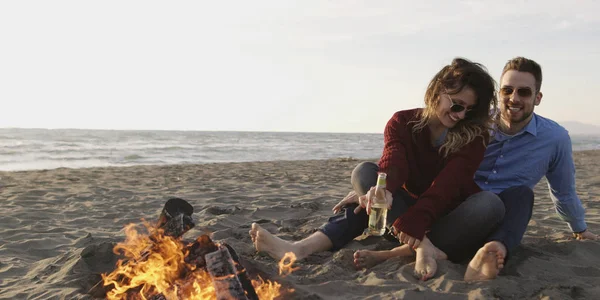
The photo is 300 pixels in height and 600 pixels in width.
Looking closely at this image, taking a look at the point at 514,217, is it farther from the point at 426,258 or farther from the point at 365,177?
the point at 365,177

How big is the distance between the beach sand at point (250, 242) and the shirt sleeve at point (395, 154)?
647mm

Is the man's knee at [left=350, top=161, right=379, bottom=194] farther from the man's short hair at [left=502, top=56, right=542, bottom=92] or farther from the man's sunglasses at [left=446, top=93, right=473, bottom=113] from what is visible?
the man's short hair at [left=502, top=56, right=542, bottom=92]

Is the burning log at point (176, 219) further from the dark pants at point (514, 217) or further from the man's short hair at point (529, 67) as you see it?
the man's short hair at point (529, 67)

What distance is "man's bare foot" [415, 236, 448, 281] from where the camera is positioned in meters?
3.07

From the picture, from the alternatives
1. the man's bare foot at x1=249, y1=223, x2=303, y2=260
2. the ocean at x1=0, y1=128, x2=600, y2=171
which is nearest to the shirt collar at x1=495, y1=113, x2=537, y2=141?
the man's bare foot at x1=249, y1=223, x2=303, y2=260

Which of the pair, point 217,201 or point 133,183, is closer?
point 217,201

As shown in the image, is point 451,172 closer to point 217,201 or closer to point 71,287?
point 71,287

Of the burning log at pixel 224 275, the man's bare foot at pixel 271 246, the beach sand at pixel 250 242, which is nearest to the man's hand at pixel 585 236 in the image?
the beach sand at pixel 250 242

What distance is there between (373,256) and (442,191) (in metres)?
0.73

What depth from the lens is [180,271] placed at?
8.21 ft

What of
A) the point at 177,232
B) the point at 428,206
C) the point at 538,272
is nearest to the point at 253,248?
the point at 177,232

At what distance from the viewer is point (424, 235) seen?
3.23 meters

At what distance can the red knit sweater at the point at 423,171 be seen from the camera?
311 cm

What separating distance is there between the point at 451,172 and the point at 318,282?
1201 millimetres
